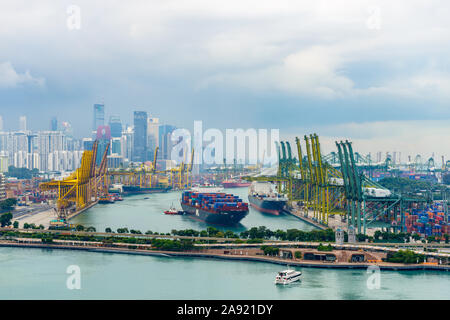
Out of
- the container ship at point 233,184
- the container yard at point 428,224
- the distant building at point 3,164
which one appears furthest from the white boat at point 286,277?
the distant building at point 3,164

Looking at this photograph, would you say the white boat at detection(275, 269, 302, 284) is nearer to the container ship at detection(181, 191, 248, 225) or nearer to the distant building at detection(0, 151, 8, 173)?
the container ship at detection(181, 191, 248, 225)

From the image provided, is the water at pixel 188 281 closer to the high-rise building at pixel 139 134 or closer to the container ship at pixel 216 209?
the container ship at pixel 216 209

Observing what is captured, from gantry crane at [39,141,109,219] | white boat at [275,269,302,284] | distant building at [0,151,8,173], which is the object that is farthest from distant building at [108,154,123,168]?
white boat at [275,269,302,284]

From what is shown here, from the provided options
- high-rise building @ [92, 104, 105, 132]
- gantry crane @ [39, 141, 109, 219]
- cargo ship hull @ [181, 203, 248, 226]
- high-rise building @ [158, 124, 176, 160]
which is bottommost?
cargo ship hull @ [181, 203, 248, 226]

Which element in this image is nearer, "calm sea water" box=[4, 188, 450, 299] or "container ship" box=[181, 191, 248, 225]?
"calm sea water" box=[4, 188, 450, 299]

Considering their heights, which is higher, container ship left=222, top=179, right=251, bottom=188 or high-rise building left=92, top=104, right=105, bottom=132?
high-rise building left=92, top=104, right=105, bottom=132

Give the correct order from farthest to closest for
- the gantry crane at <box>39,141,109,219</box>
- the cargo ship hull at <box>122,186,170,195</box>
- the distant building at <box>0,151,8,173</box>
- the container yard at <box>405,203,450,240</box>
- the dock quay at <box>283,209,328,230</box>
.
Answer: the distant building at <box>0,151,8,173</box>, the cargo ship hull at <box>122,186,170,195</box>, the gantry crane at <box>39,141,109,219</box>, the dock quay at <box>283,209,328,230</box>, the container yard at <box>405,203,450,240</box>
